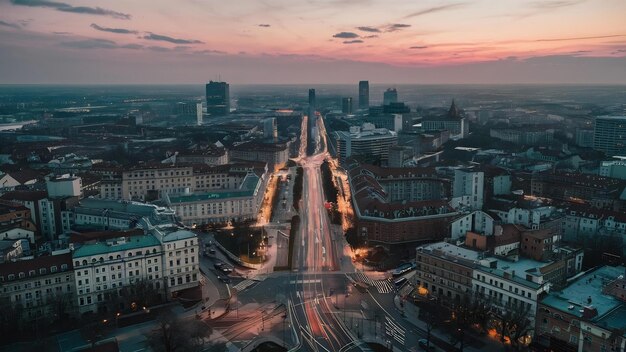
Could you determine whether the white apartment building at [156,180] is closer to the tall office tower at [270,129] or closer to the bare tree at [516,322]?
the bare tree at [516,322]

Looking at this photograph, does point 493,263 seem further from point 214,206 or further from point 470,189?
point 214,206

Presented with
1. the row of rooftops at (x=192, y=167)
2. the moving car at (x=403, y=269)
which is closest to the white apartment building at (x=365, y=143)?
the row of rooftops at (x=192, y=167)

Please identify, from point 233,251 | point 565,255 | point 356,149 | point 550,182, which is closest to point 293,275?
point 233,251

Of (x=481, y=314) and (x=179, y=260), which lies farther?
(x=179, y=260)

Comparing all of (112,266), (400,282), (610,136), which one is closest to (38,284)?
(112,266)

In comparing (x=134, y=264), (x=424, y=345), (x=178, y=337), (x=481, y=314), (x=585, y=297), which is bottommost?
(x=424, y=345)

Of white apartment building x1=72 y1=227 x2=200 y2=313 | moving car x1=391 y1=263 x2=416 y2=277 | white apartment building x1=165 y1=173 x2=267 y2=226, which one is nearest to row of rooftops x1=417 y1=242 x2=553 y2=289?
moving car x1=391 y1=263 x2=416 y2=277

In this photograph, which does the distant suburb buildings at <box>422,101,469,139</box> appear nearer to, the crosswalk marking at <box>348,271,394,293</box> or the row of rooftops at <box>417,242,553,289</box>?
the crosswalk marking at <box>348,271,394,293</box>
